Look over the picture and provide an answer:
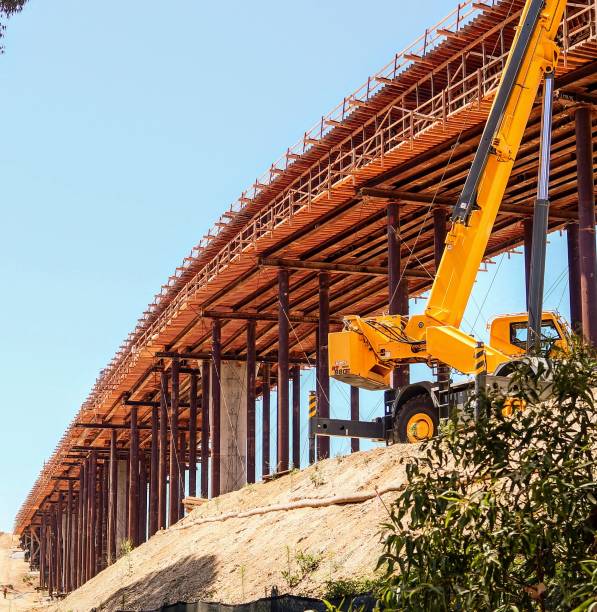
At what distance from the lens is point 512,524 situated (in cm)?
786

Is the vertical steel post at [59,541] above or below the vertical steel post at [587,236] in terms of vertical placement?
below

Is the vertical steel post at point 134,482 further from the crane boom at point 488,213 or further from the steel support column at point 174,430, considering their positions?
the crane boom at point 488,213

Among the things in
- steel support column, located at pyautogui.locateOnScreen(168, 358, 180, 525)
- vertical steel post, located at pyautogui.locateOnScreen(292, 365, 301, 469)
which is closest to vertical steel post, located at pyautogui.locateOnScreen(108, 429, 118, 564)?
steel support column, located at pyautogui.locateOnScreen(168, 358, 180, 525)

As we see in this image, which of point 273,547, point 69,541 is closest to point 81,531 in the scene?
A: point 69,541

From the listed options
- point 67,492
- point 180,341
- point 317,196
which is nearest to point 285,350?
point 317,196

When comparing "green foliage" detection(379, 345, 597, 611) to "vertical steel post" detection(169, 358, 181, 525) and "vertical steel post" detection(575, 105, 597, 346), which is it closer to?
"vertical steel post" detection(575, 105, 597, 346)

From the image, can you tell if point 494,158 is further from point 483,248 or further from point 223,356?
point 223,356

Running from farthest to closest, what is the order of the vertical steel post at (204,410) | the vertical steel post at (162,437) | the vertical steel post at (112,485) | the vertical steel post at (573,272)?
the vertical steel post at (112,485), the vertical steel post at (162,437), the vertical steel post at (204,410), the vertical steel post at (573,272)

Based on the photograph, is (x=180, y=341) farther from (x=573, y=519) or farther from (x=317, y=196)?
(x=573, y=519)

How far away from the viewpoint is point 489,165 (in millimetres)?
22797

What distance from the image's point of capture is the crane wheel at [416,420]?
74.6 feet

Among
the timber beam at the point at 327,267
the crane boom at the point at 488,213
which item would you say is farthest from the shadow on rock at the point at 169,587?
the timber beam at the point at 327,267

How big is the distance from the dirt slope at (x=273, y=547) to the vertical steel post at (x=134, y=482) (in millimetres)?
26279

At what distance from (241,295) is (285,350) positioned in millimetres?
4687
